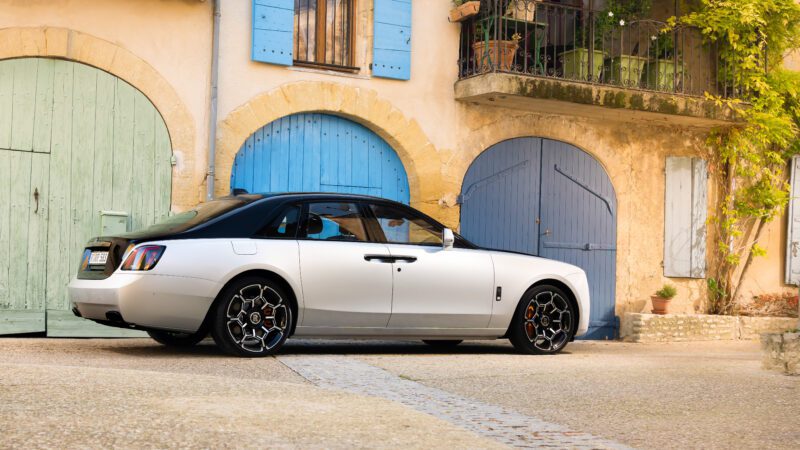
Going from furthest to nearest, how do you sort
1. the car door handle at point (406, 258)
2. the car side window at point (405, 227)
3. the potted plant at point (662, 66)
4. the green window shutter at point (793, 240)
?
1. the green window shutter at point (793, 240)
2. the potted plant at point (662, 66)
3. the car side window at point (405, 227)
4. the car door handle at point (406, 258)

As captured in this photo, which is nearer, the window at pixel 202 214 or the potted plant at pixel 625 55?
the window at pixel 202 214

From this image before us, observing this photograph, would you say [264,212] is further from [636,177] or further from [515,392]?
[636,177]

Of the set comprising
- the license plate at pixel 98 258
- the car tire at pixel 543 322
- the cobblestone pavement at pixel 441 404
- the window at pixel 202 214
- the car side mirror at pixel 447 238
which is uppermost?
the window at pixel 202 214

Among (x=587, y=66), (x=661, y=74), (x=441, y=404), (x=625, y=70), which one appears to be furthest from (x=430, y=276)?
(x=661, y=74)

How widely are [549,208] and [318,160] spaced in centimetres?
349

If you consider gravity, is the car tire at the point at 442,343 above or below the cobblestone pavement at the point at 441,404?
above

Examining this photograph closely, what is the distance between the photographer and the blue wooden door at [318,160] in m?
13.8

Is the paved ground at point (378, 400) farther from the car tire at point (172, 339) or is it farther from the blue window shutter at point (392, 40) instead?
the blue window shutter at point (392, 40)

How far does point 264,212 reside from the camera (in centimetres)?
1006

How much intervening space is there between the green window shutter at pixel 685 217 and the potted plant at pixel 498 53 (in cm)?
349

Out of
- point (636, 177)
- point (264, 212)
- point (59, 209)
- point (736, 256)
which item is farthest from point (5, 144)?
point (736, 256)

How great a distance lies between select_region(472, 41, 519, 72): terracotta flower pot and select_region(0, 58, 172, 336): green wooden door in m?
4.20

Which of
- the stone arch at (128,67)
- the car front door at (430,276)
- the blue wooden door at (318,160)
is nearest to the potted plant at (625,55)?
the blue wooden door at (318,160)

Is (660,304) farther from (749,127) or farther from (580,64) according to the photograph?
(580,64)
